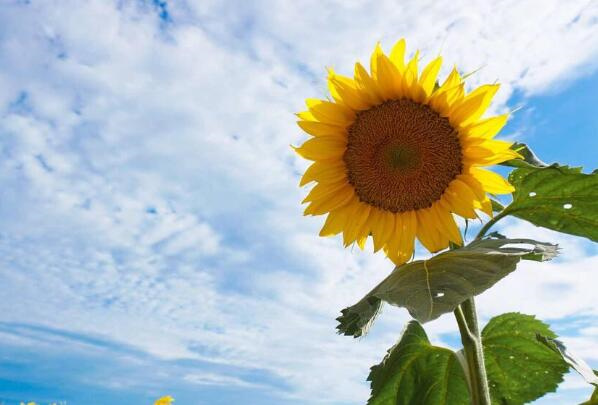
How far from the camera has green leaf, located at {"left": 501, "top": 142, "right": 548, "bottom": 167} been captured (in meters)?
2.66

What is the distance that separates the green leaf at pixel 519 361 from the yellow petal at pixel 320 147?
1123 millimetres

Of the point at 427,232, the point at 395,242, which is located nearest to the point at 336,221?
the point at 395,242

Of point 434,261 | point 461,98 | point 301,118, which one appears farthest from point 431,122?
point 434,261

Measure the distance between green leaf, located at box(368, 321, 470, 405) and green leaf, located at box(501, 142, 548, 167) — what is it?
0.86 metres

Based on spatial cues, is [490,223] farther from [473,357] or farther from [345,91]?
[345,91]

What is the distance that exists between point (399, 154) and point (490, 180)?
461 millimetres

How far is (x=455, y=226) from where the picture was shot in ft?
9.56

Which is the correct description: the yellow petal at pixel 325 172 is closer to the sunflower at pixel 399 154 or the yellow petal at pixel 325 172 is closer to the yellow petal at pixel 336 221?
the sunflower at pixel 399 154

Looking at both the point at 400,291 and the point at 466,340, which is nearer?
the point at 400,291

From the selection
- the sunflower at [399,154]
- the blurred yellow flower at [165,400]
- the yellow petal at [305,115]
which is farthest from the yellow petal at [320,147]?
the blurred yellow flower at [165,400]

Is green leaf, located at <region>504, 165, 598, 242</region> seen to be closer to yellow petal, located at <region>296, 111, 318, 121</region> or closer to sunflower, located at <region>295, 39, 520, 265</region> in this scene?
sunflower, located at <region>295, 39, 520, 265</region>

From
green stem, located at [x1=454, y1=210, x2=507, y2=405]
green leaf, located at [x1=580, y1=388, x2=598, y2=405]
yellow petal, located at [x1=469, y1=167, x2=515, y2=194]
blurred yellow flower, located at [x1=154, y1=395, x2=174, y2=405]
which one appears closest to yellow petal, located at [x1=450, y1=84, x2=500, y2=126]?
yellow petal, located at [x1=469, y1=167, x2=515, y2=194]

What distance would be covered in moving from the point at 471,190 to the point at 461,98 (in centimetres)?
43

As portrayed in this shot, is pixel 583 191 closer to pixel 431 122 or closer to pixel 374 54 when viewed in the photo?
pixel 431 122
